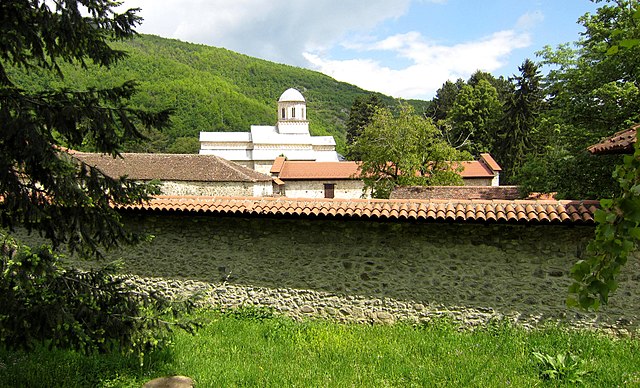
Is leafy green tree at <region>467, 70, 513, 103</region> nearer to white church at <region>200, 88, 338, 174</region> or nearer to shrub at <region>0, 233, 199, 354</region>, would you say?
white church at <region>200, 88, 338, 174</region>

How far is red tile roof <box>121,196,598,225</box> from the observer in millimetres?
6676

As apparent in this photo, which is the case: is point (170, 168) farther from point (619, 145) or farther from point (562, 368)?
point (562, 368)

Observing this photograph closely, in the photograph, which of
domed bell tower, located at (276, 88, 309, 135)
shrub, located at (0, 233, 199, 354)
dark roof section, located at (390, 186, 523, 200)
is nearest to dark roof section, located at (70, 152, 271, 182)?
dark roof section, located at (390, 186, 523, 200)

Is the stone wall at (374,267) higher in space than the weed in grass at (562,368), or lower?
higher

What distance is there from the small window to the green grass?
2976 centimetres

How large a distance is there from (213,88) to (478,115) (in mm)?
75925

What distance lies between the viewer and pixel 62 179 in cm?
448

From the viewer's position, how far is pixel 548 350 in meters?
6.48

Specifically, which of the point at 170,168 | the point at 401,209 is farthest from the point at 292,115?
the point at 401,209

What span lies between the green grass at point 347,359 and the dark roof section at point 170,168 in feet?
53.3

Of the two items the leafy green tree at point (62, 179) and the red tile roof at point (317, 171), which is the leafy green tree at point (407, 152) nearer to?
Answer: the red tile roof at point (317, 171)

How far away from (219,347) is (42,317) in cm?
288

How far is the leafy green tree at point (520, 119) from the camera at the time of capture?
116ft

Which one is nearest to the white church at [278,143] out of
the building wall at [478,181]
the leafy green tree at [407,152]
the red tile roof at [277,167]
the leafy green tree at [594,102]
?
the red tile roof at [277,167]
